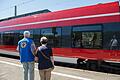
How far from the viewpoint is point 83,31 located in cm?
1542

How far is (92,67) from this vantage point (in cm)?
1498

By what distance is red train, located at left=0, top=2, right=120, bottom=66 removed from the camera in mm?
13641

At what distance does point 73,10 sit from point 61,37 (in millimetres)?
1831

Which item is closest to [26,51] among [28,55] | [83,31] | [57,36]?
[28,55]

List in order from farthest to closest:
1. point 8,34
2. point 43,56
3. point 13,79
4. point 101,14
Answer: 1. point 8,34
2. point 101,14
3. point 13,79
4. point 43,56

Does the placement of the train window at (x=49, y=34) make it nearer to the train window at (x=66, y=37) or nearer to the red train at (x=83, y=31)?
the red train at (x=83, y=31)

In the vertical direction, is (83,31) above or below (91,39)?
above

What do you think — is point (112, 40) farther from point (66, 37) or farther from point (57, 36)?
point (57, 36)

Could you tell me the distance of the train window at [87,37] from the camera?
14477 millimetres

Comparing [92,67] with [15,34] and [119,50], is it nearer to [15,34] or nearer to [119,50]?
[119,50]

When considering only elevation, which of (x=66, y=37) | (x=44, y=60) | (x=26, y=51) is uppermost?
(x=66, y=37)

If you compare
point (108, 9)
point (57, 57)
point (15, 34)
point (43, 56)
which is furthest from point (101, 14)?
point (15, 34)

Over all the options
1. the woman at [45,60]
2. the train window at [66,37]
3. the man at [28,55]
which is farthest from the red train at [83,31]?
the woman at [45,60]

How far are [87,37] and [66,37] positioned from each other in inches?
69.4
